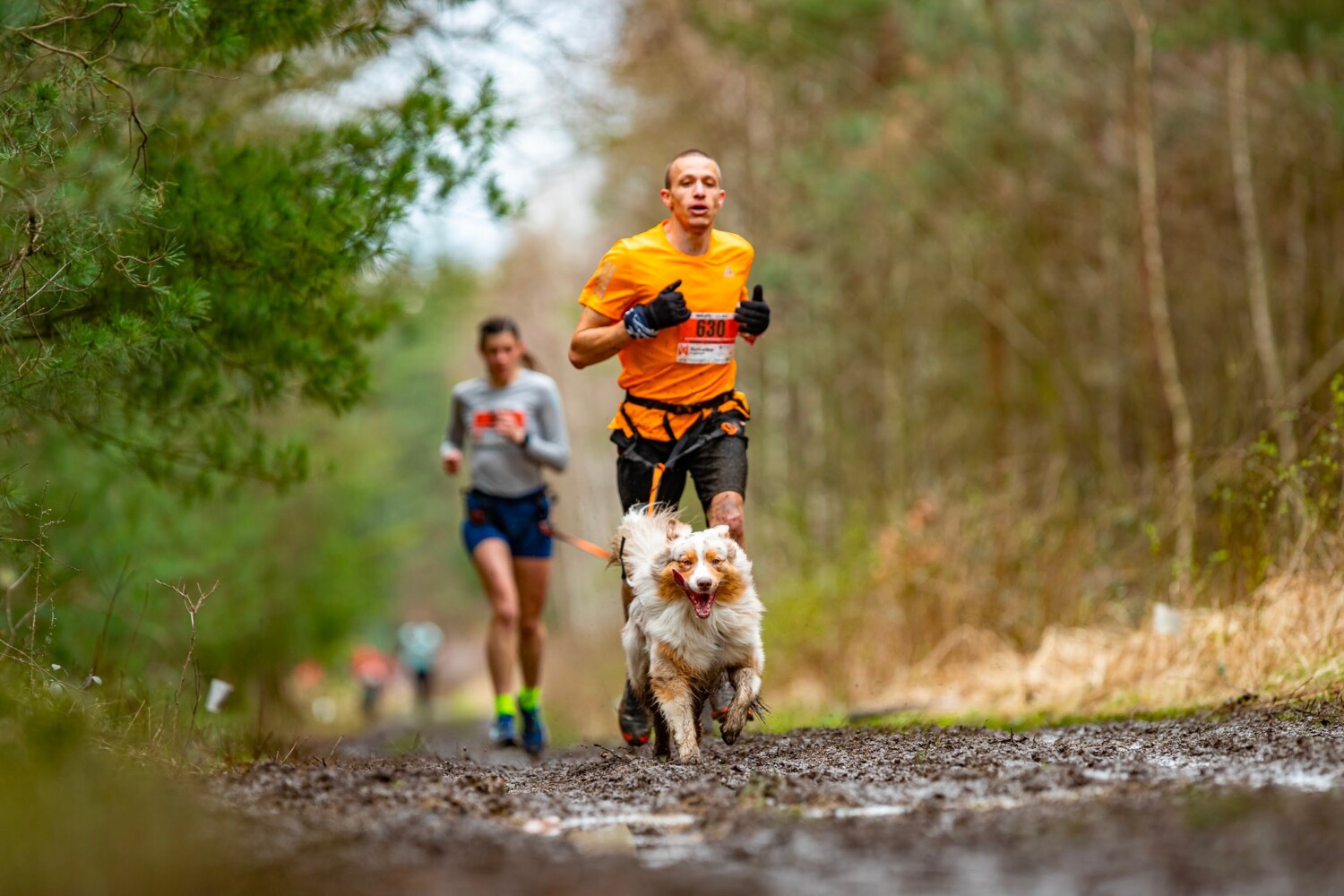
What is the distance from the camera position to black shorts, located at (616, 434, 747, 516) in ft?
23.4

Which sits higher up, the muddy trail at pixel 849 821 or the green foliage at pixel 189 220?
the green foliage at pixel 189 220

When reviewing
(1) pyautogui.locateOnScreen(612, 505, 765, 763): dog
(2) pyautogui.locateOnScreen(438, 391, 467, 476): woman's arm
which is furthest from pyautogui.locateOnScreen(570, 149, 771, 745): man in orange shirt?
(2) pyautogui.locateOnScreen(438, 391, 467, 476): woman's arm

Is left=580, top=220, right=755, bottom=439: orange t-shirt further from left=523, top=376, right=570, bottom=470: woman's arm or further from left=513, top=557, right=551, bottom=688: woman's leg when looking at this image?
left=513, top=557, right=551, bottom=688: woman's leg

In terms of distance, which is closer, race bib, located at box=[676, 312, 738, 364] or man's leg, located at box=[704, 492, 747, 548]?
man's leg, located at box=[704, 492, 747, 548]

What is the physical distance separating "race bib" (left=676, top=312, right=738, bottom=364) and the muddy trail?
2074 millimetres

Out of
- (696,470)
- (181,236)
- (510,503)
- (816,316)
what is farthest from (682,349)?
(816,316)

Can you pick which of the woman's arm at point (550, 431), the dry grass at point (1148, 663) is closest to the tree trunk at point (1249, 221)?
the dry grass at point (1148, 663)

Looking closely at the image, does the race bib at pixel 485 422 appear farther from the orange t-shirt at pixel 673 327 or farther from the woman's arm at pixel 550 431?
the orange t-shirt at pixel 673 327

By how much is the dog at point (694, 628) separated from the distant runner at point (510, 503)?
2828 millimetres

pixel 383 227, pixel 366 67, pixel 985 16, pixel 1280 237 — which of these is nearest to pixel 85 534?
pixel 366 67

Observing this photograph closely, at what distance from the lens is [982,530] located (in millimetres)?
11484

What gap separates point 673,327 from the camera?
23.2ft

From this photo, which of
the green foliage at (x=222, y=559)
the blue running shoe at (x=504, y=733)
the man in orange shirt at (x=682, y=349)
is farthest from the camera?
the blue running shoe at (x=504, y=733)

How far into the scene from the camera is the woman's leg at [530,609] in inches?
376
